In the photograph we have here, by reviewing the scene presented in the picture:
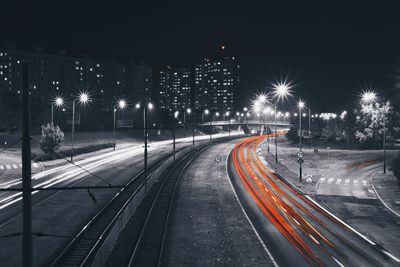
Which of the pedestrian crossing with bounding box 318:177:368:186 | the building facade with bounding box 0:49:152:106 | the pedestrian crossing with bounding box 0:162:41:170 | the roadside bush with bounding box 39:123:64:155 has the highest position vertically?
the building facade with bounding box 0:49:152:106

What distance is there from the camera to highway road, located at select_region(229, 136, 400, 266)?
59.7 feet

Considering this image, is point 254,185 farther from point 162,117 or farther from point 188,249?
point 162,117

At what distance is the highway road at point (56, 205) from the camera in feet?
65.4

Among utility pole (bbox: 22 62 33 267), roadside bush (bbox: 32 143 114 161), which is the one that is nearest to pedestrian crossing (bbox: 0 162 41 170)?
roadside bush (bbox: 32 143 114 161)

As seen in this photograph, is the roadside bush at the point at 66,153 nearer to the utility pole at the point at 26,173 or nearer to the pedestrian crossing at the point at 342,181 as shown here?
the pedestrian crossing at the point at 342,181

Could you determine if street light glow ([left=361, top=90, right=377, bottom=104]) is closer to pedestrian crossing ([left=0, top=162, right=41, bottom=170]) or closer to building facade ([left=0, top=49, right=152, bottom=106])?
pedestrian crossing ([left=0, top=162, right=41, bottom=170])

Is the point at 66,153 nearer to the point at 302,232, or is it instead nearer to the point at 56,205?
the point at 56,205

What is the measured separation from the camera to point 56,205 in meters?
29.2

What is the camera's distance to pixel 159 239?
21.0m

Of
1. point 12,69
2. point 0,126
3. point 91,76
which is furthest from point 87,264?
point 91,76

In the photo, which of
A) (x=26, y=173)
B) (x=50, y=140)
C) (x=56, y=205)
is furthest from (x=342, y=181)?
(x=50, y=140)

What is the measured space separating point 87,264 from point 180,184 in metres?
25.0

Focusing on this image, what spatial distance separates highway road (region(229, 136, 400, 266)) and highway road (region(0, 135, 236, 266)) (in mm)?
11313

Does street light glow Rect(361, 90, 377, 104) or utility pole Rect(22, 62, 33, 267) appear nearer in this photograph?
utility pole Rect(22, 62, 33, 267)
